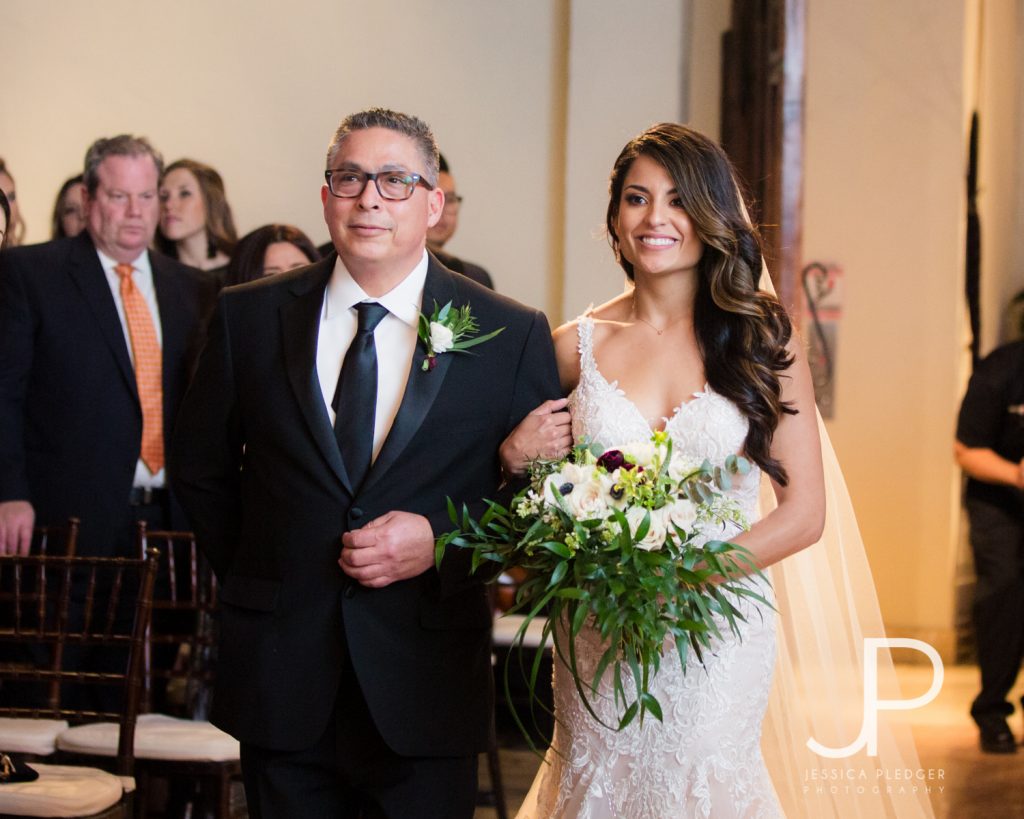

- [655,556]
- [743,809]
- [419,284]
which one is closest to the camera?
[655,556]

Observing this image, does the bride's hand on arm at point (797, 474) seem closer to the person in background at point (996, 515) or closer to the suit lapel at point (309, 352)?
the suit lapel at point (309, 352)

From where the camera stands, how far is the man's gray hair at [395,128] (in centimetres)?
255

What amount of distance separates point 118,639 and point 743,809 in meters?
1.64

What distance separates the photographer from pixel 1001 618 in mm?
6230

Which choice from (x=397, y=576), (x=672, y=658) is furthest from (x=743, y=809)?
(x=397, y=576)

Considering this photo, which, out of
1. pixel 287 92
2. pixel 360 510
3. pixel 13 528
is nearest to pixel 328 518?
pixel 360 510

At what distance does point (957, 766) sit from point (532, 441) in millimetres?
4040

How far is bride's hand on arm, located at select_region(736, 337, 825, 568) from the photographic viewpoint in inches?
117

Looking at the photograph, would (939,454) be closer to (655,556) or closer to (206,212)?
(206,212)

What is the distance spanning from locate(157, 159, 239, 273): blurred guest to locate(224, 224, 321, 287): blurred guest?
4.79 feet

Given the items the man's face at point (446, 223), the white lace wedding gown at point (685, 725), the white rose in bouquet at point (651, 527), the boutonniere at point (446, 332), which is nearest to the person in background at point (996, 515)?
the man's face at point (446, 223)

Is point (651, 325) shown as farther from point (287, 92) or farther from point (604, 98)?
point (287, 92)

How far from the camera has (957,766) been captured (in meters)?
5.88

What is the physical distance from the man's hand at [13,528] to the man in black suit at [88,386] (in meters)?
0.12
